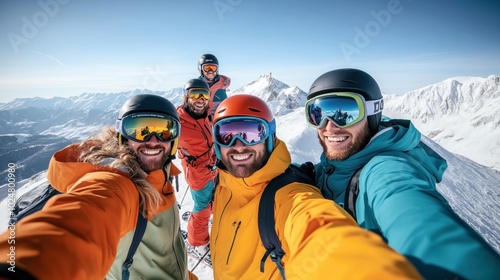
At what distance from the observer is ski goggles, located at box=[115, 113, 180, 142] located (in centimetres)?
280

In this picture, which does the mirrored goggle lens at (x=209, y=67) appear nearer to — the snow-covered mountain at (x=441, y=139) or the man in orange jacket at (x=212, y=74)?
the man in orange jacket at (x=212, y=74)

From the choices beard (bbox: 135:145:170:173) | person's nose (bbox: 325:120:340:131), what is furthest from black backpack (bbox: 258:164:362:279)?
beard (bbox: 135:145:170:173)

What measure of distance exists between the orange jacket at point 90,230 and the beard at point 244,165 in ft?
2.51

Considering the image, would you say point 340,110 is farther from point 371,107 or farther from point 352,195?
point 352,195

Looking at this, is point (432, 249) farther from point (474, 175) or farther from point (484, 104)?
point (484, 104)

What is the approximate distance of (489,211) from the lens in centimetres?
1180

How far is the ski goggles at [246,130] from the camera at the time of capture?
283 centimetres

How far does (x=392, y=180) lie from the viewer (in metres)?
1.41

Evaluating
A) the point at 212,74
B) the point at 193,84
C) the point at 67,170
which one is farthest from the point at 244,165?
the point at 212,74

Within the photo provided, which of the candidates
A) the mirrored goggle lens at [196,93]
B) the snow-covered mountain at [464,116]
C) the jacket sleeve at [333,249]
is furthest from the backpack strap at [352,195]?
the snow-covered mountain at [464,116]

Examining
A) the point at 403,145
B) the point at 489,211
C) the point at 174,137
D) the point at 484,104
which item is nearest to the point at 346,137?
the point at 403,145

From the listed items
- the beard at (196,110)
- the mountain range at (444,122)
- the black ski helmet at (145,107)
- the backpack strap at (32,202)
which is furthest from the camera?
the mountain range at (444,122)

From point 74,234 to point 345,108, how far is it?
98.4 inches

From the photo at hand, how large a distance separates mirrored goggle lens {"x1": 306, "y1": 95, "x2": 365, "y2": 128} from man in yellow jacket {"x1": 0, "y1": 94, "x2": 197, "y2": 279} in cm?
196
